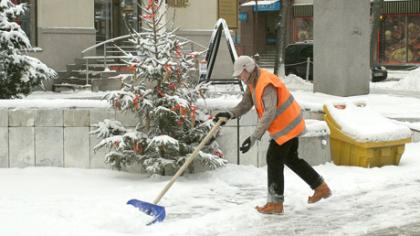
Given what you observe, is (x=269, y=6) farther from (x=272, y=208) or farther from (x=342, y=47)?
(x=272, y=208)

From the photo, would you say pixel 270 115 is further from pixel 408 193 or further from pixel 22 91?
pixel 22 91

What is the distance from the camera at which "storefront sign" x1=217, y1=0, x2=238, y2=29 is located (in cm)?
2717

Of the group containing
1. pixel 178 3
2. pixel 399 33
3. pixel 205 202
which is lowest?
pixel 205 202

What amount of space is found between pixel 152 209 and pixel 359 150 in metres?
3.62

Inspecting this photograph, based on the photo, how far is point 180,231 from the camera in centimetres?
664

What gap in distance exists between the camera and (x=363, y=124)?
9812 millimetres

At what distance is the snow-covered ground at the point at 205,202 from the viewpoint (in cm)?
675

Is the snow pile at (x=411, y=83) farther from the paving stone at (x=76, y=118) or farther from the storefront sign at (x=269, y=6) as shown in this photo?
the storefront sign at (x=269, y=6)

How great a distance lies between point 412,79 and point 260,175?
17.4 m

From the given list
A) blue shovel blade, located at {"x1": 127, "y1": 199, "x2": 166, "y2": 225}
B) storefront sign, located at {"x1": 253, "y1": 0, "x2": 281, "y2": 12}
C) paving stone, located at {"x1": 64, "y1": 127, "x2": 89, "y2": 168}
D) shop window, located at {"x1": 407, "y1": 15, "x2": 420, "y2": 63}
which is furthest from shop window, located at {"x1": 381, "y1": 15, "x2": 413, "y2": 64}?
blue shovel blade, located at {"x1": 127, "y1": 199, "x2": 166, "y2": 225}

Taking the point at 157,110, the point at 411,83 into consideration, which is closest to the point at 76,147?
the point at 157,110

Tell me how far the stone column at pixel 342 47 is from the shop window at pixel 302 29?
2640cm

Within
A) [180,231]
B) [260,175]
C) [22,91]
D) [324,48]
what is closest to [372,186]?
[260,175]

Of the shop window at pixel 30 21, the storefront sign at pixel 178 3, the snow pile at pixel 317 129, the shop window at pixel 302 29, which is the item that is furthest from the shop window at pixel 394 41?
the snow pile at pixel 317 129
